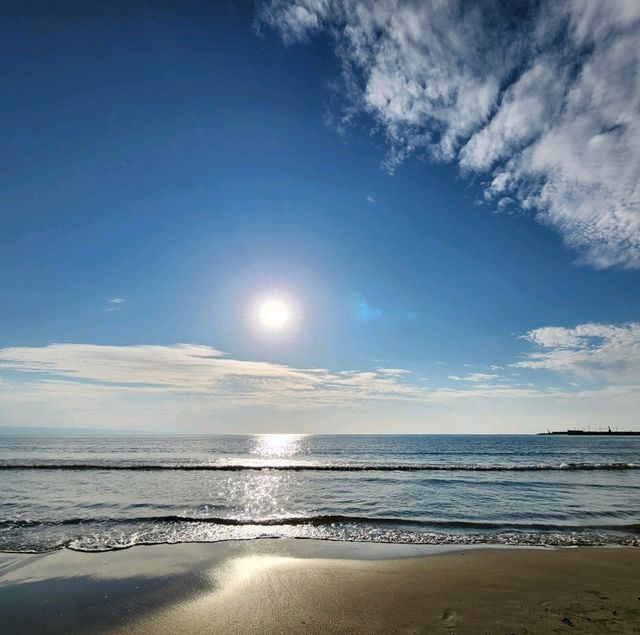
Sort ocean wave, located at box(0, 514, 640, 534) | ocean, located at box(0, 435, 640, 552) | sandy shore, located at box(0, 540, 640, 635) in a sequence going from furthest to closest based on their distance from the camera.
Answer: ocean wave, located at box(0, 514, 640, 534) < ocean, located at box(0, 435, 640, 552) < sandy shore, located at box(0, 540, 640, 635)

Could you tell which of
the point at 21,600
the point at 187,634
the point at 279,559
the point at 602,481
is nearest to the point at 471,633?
the point at 187,634

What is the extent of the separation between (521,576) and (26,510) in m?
20.8

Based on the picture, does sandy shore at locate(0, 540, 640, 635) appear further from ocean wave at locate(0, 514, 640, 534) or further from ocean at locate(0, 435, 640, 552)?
ocean wave at locate(0, 514, 640, 534)

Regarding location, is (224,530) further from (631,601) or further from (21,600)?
(631,601)

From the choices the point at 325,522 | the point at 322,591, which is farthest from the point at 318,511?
the point at 322,591

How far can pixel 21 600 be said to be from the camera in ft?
25.8

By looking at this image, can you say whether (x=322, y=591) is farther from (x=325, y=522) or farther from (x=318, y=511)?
(x=318, y=511)

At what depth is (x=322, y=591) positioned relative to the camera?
8.20 metres

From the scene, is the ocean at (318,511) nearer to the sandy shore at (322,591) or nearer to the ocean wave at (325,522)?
the ocean wave at (325,522)

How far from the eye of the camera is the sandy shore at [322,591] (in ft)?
22.2

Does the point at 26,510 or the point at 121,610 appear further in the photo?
the point at 26,510

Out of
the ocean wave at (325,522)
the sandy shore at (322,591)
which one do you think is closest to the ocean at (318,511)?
the ocean wave at (325,522)

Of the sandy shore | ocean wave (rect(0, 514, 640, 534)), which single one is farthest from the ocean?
the sandy shore

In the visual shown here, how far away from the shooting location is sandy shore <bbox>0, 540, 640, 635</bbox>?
676 cm
